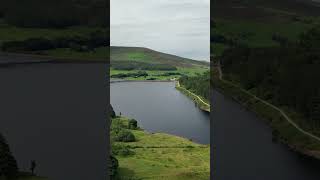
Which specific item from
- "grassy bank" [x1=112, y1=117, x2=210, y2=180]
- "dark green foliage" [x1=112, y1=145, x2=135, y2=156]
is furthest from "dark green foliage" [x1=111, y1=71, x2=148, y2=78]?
"dark green foliage" [x1=112, y1=145, x2=135, y2=156]

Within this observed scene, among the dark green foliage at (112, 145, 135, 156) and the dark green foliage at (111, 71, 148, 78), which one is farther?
the dark green foliage at (111, 71, 148, 78)

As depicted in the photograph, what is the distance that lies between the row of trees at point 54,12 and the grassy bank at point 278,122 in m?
3.38

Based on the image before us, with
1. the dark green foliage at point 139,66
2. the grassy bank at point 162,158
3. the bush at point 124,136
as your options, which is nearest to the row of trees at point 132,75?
the dark green foliage at point 139,66

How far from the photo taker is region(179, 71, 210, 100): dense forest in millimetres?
20798

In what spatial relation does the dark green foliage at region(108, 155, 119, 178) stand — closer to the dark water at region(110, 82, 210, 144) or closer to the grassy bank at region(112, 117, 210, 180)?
the grassy bank at region(112, 117, 210, 180)

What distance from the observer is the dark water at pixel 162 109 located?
62.6ft

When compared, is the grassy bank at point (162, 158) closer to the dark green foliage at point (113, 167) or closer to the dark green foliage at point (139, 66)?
the dark green foliage at point (113, 167)

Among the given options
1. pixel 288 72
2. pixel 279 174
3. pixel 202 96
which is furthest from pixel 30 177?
pixel 202 96

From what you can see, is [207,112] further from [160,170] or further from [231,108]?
[231,108]

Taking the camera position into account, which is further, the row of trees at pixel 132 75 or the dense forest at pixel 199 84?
the row of trees at pixel 132 75

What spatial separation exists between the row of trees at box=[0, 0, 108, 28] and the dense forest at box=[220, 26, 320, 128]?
3296 mm

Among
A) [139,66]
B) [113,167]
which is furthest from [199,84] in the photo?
[139,66]

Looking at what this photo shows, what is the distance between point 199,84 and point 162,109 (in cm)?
213

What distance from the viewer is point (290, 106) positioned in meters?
→ 11.9
